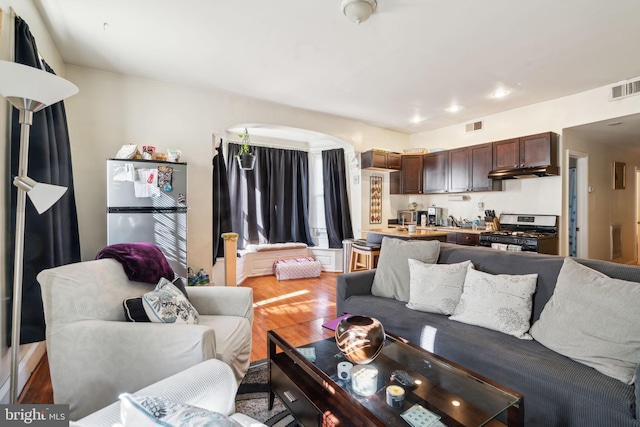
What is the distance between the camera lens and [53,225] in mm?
2189

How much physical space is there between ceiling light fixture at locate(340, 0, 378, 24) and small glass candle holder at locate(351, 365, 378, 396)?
232cm

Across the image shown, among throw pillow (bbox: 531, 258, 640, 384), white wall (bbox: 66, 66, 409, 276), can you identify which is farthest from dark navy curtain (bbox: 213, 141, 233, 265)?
throw pillow (bbox: 531, 258, 640, 384)

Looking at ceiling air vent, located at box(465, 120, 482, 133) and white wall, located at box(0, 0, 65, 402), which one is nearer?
→ white wall, located at box(0, 0, 65, 402)

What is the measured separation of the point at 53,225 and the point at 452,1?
11.0 ft

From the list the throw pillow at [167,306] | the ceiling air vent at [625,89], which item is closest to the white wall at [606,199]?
the ceiling air vent at [625,89]

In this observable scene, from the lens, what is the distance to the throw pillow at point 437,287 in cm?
205

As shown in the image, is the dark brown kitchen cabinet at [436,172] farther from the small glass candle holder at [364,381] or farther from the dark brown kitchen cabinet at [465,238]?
the small glass candle holder at [364,381]

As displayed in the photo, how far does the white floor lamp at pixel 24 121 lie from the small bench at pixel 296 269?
3.69 meters

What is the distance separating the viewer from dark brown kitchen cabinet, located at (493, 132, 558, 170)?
3.99 m

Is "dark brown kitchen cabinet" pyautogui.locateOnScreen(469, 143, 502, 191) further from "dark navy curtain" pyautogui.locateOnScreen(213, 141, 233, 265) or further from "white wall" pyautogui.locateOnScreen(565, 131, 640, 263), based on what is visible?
"dark navy curtain" pyautogui.locateOnScreen(213, 141, 233, 265)

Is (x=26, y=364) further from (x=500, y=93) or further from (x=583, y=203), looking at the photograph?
(x=583, y=203)

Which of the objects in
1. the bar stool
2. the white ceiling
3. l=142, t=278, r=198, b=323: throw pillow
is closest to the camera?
l=142, t=278, r=198, b=323: throw pillow

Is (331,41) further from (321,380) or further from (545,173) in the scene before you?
(545,173)

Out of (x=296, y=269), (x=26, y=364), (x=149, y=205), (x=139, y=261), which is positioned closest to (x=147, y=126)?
(x=149, y=205)
